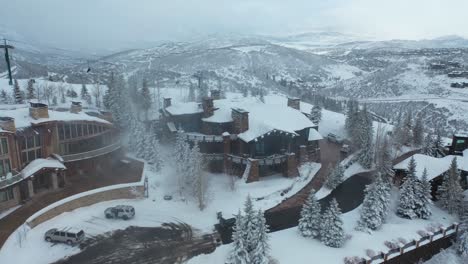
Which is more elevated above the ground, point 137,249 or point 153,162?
point 153,162

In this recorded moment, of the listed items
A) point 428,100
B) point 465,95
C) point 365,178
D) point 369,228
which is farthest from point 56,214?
point 465,95

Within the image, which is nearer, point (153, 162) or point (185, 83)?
point (153, 162)

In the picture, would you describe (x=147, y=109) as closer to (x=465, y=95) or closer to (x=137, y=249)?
(x=137, y=249)

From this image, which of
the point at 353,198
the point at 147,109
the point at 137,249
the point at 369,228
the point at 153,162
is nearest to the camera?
the point at 137,249

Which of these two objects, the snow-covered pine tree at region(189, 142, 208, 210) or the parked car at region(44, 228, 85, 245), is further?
the snow-covered pine tree at region(189, 142, 208, 210)

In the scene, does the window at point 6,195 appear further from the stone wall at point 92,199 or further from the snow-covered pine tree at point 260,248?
the snow-covered pine tree at point 260,248

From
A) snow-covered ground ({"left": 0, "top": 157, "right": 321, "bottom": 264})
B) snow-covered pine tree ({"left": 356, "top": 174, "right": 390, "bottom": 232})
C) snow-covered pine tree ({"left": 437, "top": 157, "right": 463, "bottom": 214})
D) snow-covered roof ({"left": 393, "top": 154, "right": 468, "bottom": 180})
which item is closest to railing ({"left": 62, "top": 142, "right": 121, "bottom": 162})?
snow-covered ground ({"left": 0, "top": 157, "right": 321, "bottom": 264})

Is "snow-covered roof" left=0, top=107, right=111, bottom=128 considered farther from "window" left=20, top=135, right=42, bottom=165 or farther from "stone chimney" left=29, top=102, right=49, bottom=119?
"window" left=20, top=135, right=42, bottom=165
